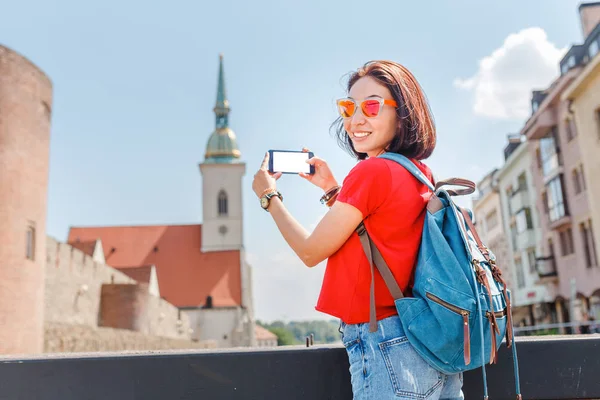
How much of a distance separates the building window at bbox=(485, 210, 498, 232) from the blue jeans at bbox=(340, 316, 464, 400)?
42503 millimetres

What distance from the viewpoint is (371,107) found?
83.6 inches

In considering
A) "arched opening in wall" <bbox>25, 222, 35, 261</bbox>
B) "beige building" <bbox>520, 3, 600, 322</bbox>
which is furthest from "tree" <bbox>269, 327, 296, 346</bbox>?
"arched opening in wall" <bbox>25, 222, 35, 261</bbox>

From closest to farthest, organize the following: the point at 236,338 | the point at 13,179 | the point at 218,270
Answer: the point at 13,179, the point at 236,338, the point at 218,270

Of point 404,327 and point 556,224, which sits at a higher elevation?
point 556,224

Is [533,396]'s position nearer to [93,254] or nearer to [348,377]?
[348,377]

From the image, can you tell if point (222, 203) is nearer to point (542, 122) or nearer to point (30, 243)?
point (542, 122)

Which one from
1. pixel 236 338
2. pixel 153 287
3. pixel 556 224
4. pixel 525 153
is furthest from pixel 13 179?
pixel 236 338

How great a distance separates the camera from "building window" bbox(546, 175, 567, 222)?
85.0 ft

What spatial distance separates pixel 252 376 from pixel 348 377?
36 centimetres

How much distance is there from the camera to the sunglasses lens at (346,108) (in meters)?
2.22

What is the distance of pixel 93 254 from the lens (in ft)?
133

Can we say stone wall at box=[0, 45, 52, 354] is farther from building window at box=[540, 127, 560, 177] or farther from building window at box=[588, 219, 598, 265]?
building window at box=[540, 127, 560, 177]

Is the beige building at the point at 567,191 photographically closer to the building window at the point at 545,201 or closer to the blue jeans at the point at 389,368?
the building window at the point at 545,201

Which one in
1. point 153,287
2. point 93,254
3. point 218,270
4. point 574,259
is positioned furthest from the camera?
point 218,270
